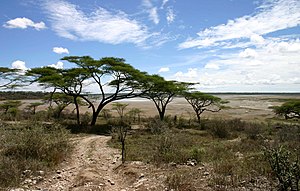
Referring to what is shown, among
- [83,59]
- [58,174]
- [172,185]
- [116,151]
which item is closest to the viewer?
[172,185]

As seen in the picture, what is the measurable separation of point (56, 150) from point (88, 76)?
16565 millimetres

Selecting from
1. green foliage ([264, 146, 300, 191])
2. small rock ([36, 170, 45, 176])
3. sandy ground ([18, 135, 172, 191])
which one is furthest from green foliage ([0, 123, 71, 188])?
green foliage ([264, 146, 300, 191])

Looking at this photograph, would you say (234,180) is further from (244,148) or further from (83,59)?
(83,59)

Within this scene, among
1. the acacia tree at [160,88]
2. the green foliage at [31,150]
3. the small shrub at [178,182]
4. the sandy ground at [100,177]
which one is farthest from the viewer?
the acacia tree at [160,88]

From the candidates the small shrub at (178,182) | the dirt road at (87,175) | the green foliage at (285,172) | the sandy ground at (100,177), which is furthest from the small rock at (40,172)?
the green foliage at (285,172)

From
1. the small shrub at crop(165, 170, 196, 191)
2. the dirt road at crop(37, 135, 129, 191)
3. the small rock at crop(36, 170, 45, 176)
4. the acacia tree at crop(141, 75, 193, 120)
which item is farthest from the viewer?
the acacia tree at crop(141, 75, 193, 120)

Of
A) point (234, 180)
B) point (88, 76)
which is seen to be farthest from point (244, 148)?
point (88, 76)

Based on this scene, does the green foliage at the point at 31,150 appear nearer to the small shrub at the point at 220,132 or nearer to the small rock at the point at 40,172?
the small rock at the point at 40,172

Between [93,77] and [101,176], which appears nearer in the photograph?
[101,176]

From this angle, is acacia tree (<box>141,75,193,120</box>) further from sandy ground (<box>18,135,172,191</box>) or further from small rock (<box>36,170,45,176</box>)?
small rock (<box>36,170,45,176</box>)

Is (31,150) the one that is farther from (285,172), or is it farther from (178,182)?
(285,172)

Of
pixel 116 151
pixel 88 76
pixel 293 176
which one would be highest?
pixel 88 76

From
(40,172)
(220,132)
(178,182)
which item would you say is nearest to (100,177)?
(40,172)

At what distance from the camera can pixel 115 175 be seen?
9.48 m
